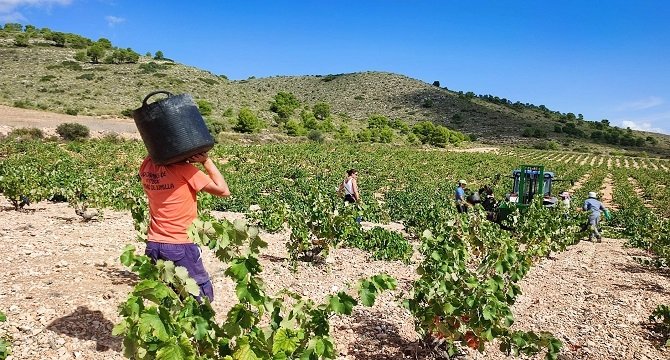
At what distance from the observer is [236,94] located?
64.0 m

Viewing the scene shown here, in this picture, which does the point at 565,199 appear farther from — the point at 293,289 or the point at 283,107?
the point at 283,107

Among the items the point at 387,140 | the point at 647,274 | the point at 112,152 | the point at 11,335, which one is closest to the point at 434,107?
the point at 387,140

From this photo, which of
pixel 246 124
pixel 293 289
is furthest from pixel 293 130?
pixel 293 289

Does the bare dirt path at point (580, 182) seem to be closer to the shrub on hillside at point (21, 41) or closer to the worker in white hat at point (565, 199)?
the worker in white hat at point (565, 199)

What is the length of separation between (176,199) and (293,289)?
320 centimetres

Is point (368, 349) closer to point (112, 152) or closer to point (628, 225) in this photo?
point (628, 225)

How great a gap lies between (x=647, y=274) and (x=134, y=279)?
361 inches

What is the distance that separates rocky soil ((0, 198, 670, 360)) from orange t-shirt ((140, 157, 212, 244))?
48.6 inches

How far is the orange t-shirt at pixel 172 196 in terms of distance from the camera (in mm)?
3754

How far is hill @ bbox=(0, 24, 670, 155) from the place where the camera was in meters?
49.7

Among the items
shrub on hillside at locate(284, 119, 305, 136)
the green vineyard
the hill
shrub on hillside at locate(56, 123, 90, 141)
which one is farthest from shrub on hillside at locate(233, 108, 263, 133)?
the green vineyard

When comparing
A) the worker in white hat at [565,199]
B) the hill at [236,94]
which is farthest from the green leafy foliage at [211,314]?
the hill at [236,94]

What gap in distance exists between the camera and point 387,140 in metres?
55.5

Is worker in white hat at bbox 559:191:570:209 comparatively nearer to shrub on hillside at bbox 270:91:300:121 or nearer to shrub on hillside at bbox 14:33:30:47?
shrub on hillside at bbox 270:91:300:121
